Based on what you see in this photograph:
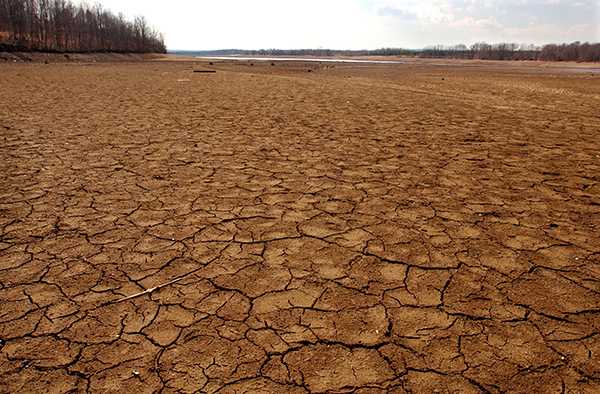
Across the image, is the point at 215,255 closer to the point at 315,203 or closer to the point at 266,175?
the point at 315,203

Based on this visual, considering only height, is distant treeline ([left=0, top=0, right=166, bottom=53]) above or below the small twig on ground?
above

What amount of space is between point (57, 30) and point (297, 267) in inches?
2442

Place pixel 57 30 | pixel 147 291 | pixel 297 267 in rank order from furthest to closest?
1. pixel 57 30
2. pixel 297 267
3. pixel 147 291

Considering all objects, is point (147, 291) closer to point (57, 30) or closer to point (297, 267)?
point (297, 267)

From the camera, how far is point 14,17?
142 ft

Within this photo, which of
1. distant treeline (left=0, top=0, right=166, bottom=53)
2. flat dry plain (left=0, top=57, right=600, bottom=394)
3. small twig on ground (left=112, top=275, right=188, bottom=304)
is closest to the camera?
flat dry plain (left=0, top=57, right=600, bottom=394)

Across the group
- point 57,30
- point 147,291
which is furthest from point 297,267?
point 57,30

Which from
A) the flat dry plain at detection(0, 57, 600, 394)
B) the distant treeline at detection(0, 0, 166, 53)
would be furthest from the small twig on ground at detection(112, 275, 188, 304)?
the distant treeline at detection(0, 0, 166, 53)

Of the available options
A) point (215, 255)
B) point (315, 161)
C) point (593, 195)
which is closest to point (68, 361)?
point (215, 255)

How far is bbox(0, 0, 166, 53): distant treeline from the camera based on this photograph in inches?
1708

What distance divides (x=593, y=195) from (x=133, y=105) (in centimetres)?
1011

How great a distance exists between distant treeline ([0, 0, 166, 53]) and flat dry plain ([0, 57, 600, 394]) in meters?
→ 43.0

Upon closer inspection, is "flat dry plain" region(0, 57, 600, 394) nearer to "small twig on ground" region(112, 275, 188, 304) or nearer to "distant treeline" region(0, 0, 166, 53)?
"small twig on ground" region(112, 275, 188, 304)

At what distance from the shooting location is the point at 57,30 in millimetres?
50875
